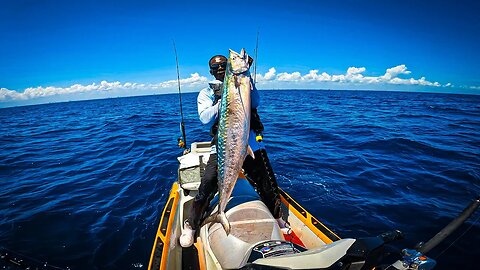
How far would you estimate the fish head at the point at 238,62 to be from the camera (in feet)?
8.00

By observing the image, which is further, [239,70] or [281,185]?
[281,185]

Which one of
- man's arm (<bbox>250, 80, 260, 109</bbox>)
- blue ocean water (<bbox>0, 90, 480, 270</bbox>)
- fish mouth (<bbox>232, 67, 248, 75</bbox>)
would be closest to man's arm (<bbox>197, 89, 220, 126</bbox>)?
man's arm (<bbox>250, 80, 260, 109</bbox>)

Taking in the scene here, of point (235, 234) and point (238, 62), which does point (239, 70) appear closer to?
point (238, 62)

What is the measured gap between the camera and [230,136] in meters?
2.70

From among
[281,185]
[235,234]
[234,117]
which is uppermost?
[234,117]

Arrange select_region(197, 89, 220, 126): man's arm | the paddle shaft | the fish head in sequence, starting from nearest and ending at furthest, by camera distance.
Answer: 1. the fish head
2. the paddle shaft
3. select_region(197, 89, 220, 126): man's arm

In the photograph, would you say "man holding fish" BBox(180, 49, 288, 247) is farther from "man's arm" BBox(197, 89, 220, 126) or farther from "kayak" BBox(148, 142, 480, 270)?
"kayak" BBox(148, 142, 480, 270)

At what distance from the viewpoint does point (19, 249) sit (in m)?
5.79

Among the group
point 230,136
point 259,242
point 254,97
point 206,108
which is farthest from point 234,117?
point 259,242

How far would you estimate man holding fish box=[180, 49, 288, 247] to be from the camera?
99.3 inches

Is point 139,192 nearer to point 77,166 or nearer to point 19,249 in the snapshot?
point 19,249

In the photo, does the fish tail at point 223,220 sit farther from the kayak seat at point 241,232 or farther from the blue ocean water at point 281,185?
the blue ocean water at point 281,185

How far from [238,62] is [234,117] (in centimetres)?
58

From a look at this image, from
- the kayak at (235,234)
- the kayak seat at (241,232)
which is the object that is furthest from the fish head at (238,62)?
the kayak seat at (241,232)
